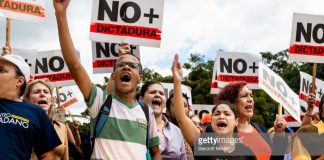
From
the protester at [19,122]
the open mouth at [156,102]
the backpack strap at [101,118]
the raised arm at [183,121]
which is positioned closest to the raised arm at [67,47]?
the backpack strap at [101,118]

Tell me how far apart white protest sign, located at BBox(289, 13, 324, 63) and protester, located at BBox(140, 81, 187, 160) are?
155 inches

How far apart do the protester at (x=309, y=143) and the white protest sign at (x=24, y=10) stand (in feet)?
14.4

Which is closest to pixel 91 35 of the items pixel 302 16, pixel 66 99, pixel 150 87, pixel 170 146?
pixel 150 87

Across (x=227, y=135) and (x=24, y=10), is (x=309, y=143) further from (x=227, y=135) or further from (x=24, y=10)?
(x=24, y=10)

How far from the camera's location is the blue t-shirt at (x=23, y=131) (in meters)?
3.67

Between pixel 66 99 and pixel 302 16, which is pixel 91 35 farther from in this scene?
pixel 66 99

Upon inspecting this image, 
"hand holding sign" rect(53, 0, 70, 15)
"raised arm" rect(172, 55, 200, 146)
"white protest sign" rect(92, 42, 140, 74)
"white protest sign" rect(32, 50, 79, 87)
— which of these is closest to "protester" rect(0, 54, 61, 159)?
"hand holding sign" rect(53, 0, 70, 15)

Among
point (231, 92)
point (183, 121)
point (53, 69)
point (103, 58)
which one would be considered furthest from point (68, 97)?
point (183, 121)

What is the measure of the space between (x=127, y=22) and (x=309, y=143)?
326 centimetres

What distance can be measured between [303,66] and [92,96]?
4391 centimetres

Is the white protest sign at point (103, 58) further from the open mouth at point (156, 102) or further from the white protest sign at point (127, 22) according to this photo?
the open mouth at point (156, 102)

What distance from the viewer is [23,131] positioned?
3.72m

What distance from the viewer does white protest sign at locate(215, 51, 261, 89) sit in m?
11.6

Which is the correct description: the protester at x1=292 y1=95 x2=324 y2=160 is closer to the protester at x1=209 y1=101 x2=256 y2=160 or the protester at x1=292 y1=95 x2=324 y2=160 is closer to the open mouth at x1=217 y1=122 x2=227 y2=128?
the protester at x1=209 y1=101 x2=256 y2=160
